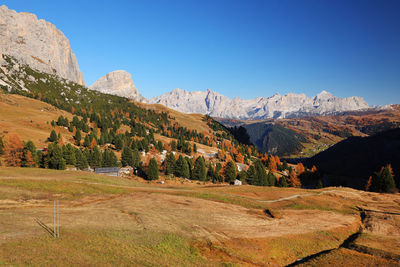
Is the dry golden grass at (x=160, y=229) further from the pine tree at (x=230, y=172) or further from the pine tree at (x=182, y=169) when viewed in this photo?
the pine tree at (x=230, y=172)

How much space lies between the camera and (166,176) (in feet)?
412

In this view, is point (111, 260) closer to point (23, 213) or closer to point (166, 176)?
point (23, 213)

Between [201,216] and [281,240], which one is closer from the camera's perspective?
[281,240]

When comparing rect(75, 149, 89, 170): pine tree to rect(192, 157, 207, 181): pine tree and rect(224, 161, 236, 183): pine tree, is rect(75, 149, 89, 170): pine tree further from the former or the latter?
rect(224, 161, 236, 183): pine tree

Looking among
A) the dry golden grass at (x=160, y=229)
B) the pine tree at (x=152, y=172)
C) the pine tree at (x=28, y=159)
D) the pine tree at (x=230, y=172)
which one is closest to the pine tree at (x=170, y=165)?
the pine tree at (x=152, y=172)

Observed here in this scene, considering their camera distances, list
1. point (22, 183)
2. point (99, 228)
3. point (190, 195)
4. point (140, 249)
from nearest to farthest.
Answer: point (140, 249)
point (99, 228)
point (22, 183)
point (190, 195)

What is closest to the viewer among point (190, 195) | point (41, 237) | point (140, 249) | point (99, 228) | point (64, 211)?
point (41, 237)

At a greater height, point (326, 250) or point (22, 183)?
point (22, 183)

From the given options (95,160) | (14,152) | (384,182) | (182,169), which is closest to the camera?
(14,152)

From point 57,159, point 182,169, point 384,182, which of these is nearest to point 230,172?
point 182,169

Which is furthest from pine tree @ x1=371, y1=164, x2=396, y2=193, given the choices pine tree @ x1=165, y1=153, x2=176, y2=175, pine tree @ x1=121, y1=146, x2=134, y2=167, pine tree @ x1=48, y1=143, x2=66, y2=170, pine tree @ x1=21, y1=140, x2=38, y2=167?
pine tree @ x1=21, y1=140, x2=38, y2=167

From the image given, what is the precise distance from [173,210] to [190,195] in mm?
15582

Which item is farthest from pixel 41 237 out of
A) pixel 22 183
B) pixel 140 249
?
pixel 22 183

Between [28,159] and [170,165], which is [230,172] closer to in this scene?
[170,165]
